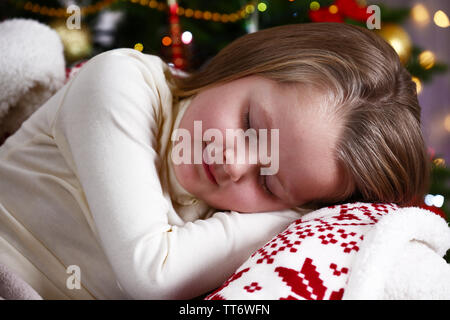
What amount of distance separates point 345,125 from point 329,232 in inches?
10.1

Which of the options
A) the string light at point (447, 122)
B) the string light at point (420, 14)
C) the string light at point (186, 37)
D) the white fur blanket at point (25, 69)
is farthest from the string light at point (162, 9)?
the string light at point (447, 122)

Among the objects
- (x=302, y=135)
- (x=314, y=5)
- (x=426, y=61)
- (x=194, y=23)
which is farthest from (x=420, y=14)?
(x=302, y=135)

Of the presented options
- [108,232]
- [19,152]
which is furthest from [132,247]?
[19,152]

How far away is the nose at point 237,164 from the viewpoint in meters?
0.80

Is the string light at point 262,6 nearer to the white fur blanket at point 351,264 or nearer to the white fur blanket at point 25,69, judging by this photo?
the white fur blanket at point 25,69

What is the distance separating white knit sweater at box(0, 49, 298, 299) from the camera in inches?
28.1

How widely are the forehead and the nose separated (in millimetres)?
58

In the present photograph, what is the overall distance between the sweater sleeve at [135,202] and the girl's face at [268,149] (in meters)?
0.05

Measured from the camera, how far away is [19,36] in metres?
1.11

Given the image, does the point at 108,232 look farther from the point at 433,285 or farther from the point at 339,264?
the point at 433,285

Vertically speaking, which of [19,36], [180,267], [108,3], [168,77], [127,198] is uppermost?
[108,3]

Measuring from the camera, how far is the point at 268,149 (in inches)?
32.3

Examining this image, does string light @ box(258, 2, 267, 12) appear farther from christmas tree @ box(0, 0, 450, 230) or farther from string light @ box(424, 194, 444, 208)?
string light @ box(424, 194, 444, 208)
